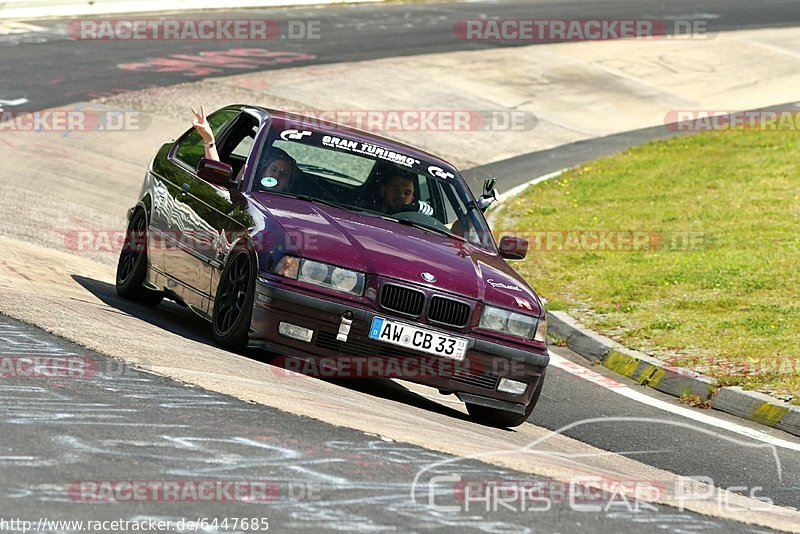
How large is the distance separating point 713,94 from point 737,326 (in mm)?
17725

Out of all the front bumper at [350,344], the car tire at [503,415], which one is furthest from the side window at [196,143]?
the car tire at [503,415]

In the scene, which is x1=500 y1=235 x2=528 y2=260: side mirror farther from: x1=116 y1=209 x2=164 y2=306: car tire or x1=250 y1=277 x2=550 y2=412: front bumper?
x1=116 y1=209 x2=164 y2=306: car tire

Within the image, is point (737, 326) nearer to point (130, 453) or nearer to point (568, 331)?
point (568, 331)

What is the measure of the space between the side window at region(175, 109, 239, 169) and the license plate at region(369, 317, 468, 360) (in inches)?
111

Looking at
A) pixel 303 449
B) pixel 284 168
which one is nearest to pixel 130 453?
pixel 303 449

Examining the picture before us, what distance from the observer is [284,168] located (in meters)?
9.36

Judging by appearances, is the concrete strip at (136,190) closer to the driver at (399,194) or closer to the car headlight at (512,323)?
the car headlight at (512,323)

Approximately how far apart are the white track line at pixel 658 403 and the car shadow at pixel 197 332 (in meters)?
1.73

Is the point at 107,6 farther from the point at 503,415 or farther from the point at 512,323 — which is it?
the point at 512,323

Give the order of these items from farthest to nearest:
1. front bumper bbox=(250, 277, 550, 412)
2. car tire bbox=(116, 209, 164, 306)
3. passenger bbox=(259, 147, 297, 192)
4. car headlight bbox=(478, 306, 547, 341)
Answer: car tire bbox=(116, 209, 164, 306), passenger bbox=(259, 147, 297, 192), car headlight bbox=(478, 306, 547, 341), front bumper bbox=(250, 277, 550, 412)

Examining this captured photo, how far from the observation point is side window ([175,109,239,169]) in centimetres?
1037

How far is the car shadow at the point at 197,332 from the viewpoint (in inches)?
337

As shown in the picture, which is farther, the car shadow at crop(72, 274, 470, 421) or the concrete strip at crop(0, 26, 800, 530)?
the car shadow at crop(72, 274, 470, 421)

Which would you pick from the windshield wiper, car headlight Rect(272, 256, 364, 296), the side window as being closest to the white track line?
the windshield wiper
